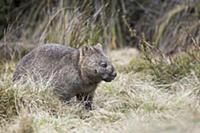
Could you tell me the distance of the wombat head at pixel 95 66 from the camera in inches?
268

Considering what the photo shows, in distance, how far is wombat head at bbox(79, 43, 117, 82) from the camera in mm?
6812

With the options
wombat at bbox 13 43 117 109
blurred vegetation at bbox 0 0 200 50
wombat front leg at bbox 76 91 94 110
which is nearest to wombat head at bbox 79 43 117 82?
wombat at bbox 13 43 117 109

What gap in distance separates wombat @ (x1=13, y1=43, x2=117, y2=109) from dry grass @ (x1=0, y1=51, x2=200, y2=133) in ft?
0.47

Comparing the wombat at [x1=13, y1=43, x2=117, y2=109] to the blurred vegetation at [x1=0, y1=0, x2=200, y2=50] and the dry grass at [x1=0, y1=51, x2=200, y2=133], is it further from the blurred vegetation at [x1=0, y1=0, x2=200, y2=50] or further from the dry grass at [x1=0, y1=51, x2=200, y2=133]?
the blurred vegetation at [x1=0, y1=0, x2=200, y2=50]

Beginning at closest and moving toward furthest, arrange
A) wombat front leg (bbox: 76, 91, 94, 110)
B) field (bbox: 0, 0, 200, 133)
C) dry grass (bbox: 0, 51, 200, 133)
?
1. dry grass (bbox: 0, 51, 200, 133)
2. field (bbox: 0, 0, 200, 133)
3. wombat front leg (bbox: 76, 91, 94, 110)

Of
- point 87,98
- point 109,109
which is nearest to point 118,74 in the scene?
point 87,98

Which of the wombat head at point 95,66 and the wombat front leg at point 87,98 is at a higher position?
the wombat head at point 95,66

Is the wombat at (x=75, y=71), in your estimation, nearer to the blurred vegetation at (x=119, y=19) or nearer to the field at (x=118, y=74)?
the field at (x=118, y=74)

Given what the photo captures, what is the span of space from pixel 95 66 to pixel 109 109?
20.0 inches

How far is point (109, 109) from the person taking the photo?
6.98 m

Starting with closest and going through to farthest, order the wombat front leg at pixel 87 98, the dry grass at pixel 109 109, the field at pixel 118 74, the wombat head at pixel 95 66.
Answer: the dry grass at pixel 109 109, the field at pixel 118 74, the wombat head at pixel 95 66, the wombat front leg at pixel 87 98

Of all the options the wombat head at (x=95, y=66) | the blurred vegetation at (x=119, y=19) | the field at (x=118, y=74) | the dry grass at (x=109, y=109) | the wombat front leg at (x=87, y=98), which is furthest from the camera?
the blurred vegetation at (x=119, y=19)

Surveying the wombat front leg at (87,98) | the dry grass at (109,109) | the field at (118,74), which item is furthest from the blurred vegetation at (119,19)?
the wombat front leg at (87,98)

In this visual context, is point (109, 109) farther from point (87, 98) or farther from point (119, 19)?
point (119, 19)
